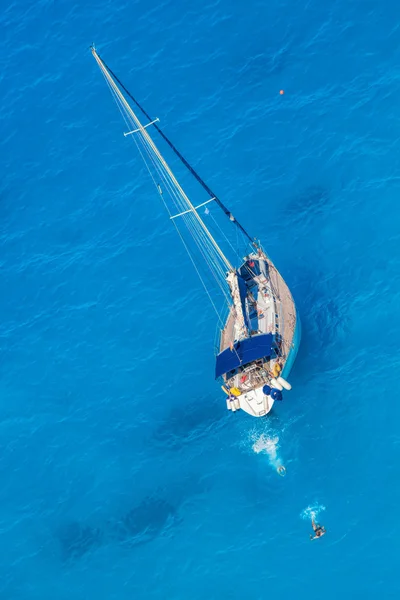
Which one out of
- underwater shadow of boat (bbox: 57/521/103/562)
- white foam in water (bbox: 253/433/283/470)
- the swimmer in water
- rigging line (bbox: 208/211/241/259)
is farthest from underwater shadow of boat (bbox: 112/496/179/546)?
rigging line (bbox: 208/211/241/259)

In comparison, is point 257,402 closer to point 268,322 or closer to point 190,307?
point 268,322

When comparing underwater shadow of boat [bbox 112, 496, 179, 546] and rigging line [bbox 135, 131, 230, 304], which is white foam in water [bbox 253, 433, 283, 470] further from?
rigging line [bbox 135, 131, 230, 304]

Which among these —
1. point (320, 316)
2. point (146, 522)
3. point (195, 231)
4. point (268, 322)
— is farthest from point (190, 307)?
point (146, 522)

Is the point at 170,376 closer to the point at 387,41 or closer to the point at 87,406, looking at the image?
the point at 87,406

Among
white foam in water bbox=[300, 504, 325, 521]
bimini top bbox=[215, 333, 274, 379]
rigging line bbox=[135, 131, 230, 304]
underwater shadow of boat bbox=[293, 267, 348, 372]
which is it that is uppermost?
rigging line bbox=[135, 131, 230, 304]

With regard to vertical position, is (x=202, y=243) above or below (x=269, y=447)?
above

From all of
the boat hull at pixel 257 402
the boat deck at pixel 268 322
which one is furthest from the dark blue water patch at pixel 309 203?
the boat hull at pixel 257 402

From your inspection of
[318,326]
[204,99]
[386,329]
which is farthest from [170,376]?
[204,99]
